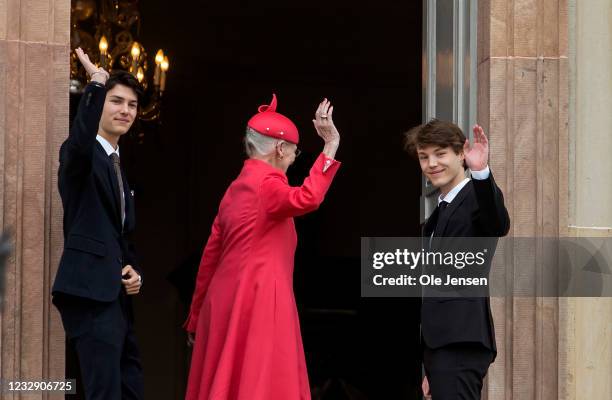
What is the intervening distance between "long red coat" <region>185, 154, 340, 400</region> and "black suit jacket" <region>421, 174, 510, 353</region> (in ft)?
2.21

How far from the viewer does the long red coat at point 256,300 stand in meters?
5.07

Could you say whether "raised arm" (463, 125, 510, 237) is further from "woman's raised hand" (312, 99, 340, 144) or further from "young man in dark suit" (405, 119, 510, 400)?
"woman's raised hand" (312, 99, 340, 144)

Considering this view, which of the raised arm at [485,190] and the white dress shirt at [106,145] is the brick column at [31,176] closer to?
the white dress shirt at [106,145]

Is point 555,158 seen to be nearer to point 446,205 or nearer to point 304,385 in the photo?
point 446,205

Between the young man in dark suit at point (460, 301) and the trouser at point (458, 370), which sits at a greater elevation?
the young man in dark suit at point (460, 301)

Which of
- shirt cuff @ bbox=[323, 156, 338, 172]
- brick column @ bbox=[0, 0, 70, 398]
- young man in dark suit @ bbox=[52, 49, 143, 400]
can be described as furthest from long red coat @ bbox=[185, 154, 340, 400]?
brick column @ bbox=[0, 0, 70, 398]

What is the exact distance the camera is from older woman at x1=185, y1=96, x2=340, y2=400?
5062 millimetres

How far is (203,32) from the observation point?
11.3m

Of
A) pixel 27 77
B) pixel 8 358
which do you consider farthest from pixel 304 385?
pixel 27 77

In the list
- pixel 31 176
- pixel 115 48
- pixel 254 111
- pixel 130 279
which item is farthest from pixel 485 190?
pixel 254 111

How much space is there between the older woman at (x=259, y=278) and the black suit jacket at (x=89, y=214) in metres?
0.57

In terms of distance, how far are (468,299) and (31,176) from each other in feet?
6.48

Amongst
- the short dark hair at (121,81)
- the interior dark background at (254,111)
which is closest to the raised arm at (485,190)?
the short dark hair at (121,81)

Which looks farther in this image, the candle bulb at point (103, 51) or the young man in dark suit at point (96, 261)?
the candle bulb at point (103, 51)
